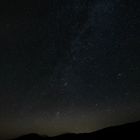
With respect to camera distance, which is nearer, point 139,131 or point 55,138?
point 139,131

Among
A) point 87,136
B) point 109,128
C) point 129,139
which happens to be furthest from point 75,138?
point 129,139

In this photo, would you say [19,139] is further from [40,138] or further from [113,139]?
[113,139]

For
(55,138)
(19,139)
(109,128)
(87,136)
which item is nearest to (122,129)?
(109,128)

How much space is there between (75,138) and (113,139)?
0.84 meters

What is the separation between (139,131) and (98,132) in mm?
888

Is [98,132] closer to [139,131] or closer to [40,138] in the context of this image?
[139,131]

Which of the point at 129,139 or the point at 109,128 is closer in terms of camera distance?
the point at 129,139

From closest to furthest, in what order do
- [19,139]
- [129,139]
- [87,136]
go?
1. [129,139]
2. [87,136]
3. [19,139]

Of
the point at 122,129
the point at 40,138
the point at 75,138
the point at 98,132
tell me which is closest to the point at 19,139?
the point at 40,138

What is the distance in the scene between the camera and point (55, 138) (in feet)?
20.3

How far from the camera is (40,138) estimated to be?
6.25 meters

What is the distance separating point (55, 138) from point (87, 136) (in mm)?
753

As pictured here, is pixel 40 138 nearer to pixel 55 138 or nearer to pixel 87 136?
pixel 55 138

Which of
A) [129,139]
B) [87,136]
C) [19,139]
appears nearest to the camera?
[129,139]
